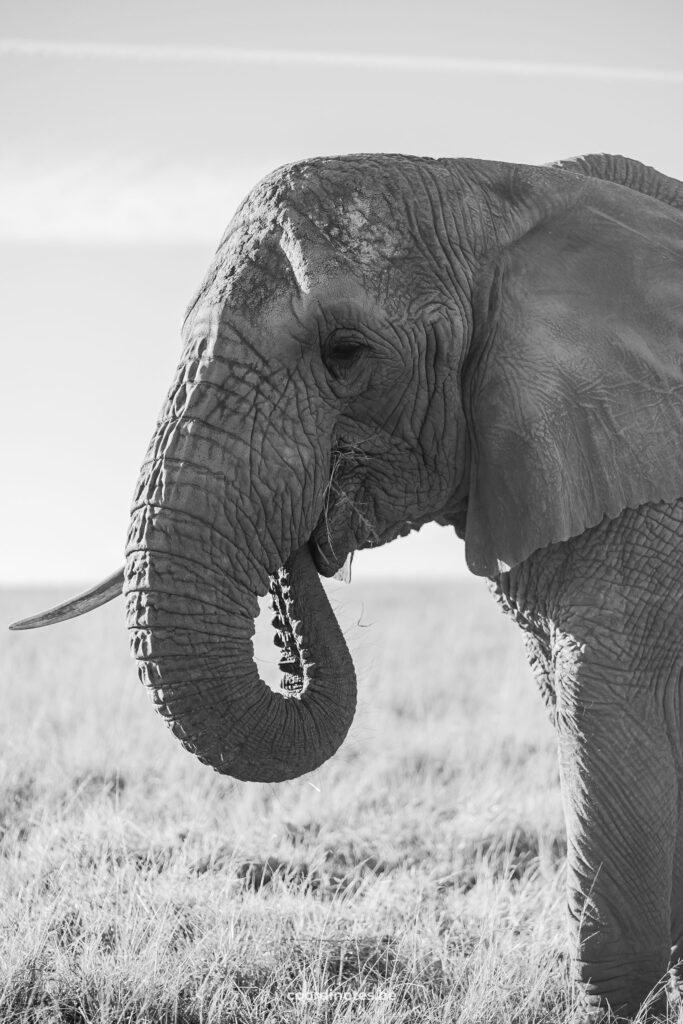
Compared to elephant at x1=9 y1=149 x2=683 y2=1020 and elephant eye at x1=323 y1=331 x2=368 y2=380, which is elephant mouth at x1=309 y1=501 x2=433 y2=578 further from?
elephant eye at x1=323 y1=331 x2=368 y2=380

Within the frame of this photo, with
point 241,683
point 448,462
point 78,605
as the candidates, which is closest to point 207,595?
point 241,683

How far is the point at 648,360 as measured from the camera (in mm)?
4684

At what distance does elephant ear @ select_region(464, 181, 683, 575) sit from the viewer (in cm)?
459

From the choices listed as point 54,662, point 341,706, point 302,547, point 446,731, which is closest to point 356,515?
point 302,547

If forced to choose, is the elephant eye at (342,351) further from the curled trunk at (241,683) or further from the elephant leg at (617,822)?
the elephant leg at (617,822)

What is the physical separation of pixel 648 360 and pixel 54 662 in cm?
1140

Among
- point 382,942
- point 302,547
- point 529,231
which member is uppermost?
point 529,231

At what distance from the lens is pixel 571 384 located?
462cm

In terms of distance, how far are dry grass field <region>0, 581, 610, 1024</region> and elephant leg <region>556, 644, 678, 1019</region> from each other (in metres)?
0.48

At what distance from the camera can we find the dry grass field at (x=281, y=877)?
5008mm

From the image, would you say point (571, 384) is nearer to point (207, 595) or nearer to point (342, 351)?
point (342, 351)

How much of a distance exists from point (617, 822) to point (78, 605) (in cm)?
193

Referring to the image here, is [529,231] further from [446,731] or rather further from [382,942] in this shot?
[446,731]

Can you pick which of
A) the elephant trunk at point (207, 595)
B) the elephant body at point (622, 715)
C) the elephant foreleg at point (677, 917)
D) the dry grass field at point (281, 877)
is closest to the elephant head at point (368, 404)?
the elephant trunk at point (207, 595)
